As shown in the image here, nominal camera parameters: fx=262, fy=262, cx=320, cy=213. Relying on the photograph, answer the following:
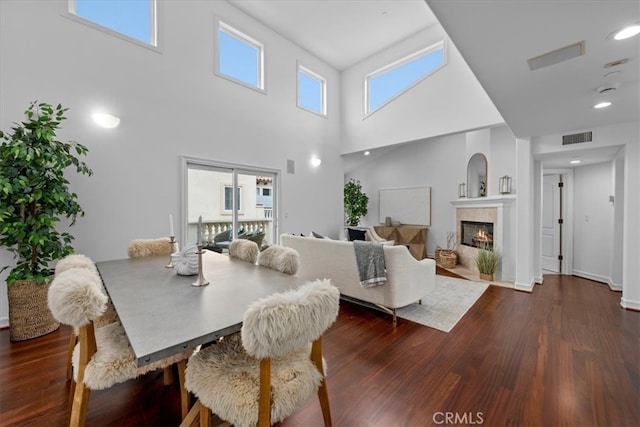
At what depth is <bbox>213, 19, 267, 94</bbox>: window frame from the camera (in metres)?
4.25

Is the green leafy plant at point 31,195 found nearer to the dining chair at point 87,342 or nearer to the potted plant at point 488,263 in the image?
the dining chair at point 87,342

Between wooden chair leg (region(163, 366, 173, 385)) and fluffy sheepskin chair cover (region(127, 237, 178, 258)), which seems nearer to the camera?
wooden chair leg (region(163, 366, 173, 385))

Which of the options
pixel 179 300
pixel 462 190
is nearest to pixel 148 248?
pixel 179 300

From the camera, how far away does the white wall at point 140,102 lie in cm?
281

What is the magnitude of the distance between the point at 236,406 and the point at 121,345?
794 millimetres

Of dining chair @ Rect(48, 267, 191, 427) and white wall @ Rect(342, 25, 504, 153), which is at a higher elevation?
white wall @ Rect(342, 25, 504, 153)

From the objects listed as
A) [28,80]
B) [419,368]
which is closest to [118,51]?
[28,80]

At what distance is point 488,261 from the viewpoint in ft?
14.9

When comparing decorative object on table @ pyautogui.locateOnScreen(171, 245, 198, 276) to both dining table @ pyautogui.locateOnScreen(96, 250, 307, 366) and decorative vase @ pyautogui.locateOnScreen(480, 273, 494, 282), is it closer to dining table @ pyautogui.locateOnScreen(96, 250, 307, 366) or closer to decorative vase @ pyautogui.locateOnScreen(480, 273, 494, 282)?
dining table @ pyautogui.locateOnScreen(96, 250, 307, 366)

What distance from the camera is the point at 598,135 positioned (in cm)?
342

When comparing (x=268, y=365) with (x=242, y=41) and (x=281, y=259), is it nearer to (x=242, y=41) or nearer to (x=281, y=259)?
(x=281, y=259)

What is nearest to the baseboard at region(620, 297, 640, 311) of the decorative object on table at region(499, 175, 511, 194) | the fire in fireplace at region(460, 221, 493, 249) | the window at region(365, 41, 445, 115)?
the fire in fireplace at region(460, 221, 493, 249)

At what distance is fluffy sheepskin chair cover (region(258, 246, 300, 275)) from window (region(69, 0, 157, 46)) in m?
3.64

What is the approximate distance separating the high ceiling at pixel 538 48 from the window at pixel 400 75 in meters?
0.78
